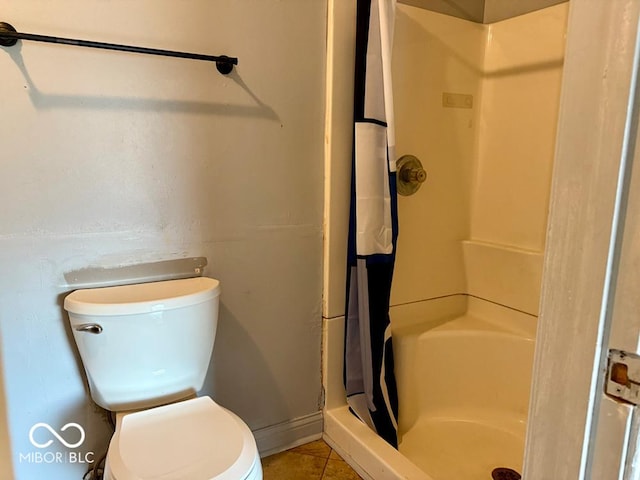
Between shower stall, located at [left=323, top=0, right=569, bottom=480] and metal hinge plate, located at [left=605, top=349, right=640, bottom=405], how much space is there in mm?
1214

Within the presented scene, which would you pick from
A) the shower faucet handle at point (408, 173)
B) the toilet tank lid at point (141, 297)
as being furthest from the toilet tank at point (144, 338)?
the shower faucet handle at point (408, 173)

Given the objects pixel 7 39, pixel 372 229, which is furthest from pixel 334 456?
pixel 7 39

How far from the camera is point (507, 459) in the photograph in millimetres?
1649

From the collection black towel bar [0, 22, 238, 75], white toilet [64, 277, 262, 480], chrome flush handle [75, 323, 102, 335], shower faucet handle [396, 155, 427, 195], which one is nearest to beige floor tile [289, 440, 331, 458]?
white toilet [64, 277, 262, 480]

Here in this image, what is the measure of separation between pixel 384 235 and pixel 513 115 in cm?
82

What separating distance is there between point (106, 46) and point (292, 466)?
4.90 ft

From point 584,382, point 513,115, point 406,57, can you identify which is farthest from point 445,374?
point 584,382

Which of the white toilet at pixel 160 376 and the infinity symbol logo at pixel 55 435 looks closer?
the white toilet at pixel 160 376

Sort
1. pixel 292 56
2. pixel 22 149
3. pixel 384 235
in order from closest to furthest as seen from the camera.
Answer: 1. pixel 22 149
2. pixel 292 56
3. pixel 384 235

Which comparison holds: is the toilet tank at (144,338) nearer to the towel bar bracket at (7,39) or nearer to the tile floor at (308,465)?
the tile floor at (308,465)

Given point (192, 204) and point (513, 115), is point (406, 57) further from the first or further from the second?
point (192, 204)

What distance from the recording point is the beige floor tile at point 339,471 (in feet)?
5.08

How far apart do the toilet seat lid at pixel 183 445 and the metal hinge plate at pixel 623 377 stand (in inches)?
33.2

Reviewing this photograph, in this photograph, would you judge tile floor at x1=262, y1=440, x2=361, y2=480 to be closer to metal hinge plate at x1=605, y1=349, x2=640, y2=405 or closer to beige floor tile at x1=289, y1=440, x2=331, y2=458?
beige floor tile at x1=289, y1=440, x2=331, y2=458
